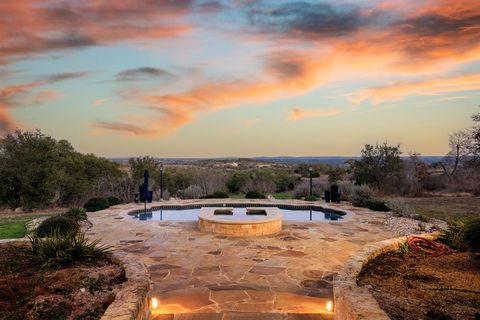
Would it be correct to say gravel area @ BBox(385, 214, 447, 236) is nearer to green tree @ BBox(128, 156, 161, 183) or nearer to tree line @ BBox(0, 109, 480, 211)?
tree line @ BBox(0, 109, 480, 211)

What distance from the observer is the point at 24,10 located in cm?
979

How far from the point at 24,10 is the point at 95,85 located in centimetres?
488

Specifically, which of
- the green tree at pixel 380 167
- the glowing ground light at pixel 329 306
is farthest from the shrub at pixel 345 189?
the glowing ground light at pixel 329 306

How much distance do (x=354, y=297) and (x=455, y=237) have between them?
3.26 metres

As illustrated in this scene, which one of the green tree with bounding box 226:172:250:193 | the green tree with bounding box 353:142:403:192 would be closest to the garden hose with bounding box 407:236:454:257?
the green tree with bounding box 353:142:403:192

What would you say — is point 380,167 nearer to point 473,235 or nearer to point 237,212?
point 237,212

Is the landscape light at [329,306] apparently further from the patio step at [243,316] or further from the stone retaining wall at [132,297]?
the stone retaining wall at [132,297]

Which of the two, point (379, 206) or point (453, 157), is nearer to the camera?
point (379, 206)

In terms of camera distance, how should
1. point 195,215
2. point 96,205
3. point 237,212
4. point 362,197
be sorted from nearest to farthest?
point 237,212 < point 195,215 < point 96,205 < point 362,197

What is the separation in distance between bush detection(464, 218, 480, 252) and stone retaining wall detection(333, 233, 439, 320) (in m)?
1.48

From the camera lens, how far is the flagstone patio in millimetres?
4250

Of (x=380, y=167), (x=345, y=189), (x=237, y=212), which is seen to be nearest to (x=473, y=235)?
(x=237, y=212)

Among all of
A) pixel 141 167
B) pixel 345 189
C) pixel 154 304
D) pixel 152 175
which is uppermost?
pixel 141 167

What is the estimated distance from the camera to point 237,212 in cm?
1206
